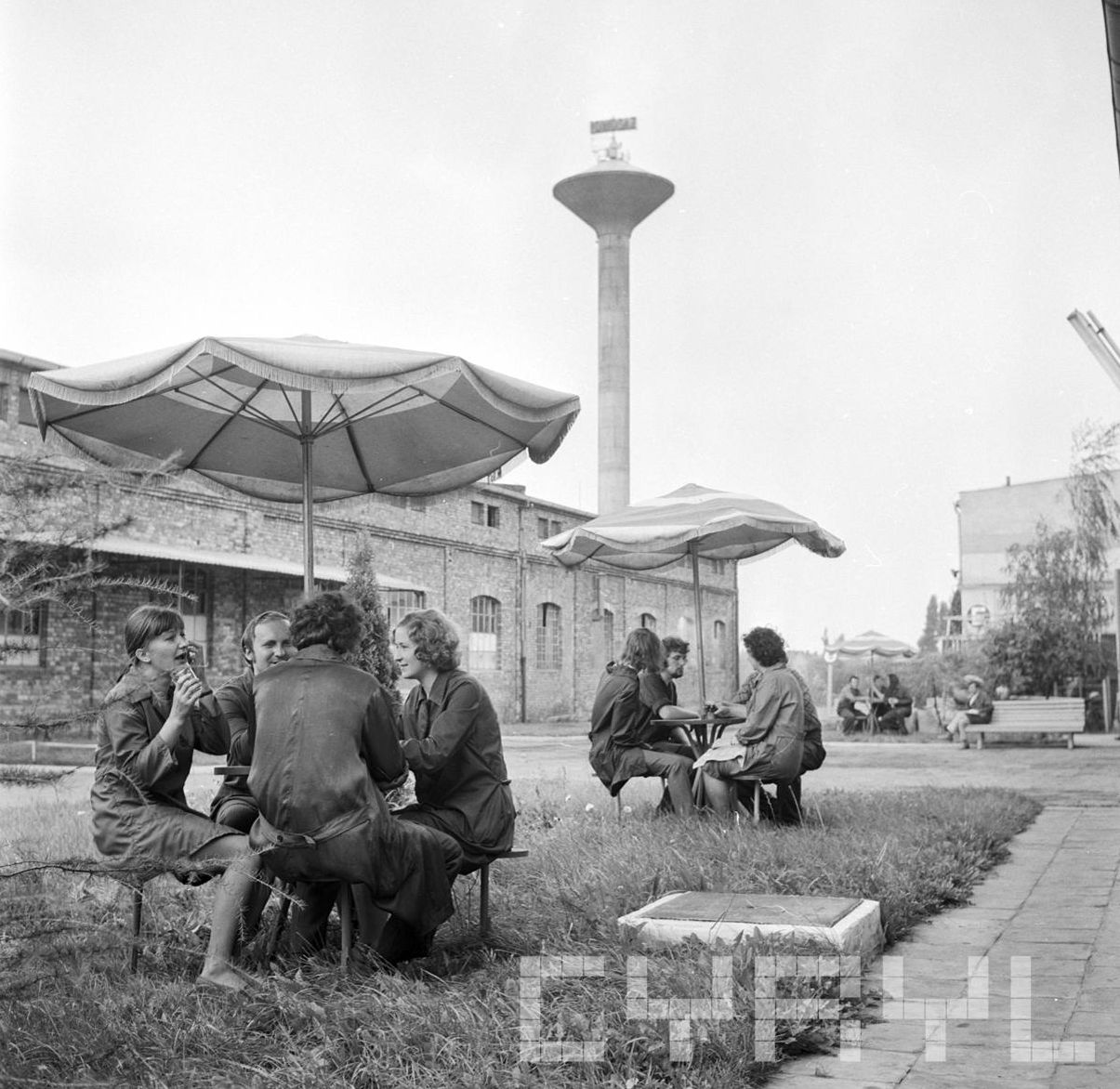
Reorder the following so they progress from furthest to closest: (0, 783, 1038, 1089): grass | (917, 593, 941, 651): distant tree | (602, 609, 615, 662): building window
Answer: (917, 593, 941, 651): distant tree, (602, 609, 615, 662): building window, (0, 783, 1038, 1089): grass

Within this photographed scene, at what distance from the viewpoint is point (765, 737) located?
7.28m

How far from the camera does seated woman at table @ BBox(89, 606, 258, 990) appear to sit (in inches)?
164

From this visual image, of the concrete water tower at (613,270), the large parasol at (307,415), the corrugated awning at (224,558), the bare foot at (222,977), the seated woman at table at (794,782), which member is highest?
the concrete water tower at (613,270)

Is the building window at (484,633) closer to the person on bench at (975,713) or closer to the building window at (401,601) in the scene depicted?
the building window at (401,601)

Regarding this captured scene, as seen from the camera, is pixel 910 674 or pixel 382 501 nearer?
pixel 382 501

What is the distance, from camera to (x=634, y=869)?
223 inches

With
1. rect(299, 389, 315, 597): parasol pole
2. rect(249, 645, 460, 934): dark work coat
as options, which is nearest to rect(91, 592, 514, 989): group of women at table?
rect(249, 645, 460, 934): dark work coat

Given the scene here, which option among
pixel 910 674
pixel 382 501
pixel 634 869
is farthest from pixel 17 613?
pixel 910 674

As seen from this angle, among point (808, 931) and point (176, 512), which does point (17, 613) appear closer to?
point (808, 931)

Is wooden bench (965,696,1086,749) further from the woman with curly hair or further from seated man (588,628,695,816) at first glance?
the woman with curly hair

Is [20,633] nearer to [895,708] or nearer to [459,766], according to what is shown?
[459,766]

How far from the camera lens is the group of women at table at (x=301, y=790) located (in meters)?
4.11

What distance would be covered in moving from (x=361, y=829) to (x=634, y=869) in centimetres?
190

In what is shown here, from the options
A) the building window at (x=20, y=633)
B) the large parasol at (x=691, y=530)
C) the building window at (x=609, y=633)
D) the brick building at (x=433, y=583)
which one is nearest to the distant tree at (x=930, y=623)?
the brick building at (x=433, y=583)
